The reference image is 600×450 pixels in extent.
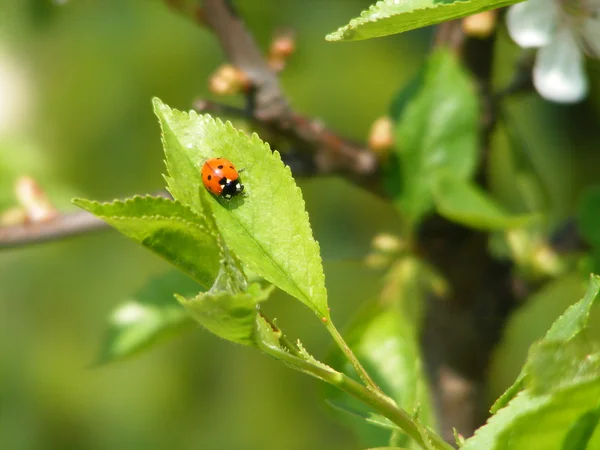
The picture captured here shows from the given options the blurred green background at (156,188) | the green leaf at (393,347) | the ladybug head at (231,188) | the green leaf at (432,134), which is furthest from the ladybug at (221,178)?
the blurred green background at (156,188)

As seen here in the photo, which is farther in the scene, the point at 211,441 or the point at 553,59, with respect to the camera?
the point at 211,441

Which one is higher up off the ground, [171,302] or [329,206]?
[329,206]

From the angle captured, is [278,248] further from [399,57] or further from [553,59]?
[399,57]

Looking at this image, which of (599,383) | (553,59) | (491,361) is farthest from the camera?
(491,361)

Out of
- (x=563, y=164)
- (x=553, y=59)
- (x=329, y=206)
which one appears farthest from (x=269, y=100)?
(x=563, y=164)

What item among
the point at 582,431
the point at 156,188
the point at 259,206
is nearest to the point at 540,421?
the point at 582,431

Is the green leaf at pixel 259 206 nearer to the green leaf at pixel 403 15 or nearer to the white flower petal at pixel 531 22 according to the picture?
the green leaf at pixel 403 15

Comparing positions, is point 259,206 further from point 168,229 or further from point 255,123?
point 255,123

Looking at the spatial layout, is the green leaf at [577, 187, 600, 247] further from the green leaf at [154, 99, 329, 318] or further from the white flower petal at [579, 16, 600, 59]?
the green leaf at [154, 99, 329, 318]

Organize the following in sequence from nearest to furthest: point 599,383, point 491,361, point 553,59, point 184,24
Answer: point 599,383 → point 553,59 → point 491,361 → point 184,24
